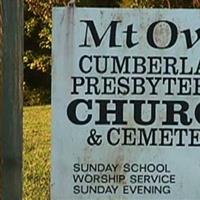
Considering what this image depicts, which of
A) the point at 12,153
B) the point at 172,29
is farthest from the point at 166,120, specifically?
the point at 12,153

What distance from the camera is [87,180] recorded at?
3566mm

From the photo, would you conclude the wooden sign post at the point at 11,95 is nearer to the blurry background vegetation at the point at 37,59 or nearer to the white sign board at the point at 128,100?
the white sign board at the point at 128,100

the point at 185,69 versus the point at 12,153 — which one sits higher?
the point at 185,69

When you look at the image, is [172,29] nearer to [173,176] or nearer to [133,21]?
[133,21]

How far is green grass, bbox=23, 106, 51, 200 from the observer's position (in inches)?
256

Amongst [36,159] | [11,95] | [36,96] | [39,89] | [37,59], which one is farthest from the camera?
[39,89]

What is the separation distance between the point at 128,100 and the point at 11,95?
0.50 m

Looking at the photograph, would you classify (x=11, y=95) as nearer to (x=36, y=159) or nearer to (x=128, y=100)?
(x=128, y=100)

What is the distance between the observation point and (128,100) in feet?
11.6

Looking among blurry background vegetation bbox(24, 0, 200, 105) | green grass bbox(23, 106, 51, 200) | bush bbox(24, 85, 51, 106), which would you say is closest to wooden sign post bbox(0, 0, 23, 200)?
green grass bbox(23, 106, 51, 200)

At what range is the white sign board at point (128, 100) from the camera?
3.53 m

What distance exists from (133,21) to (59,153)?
2.16 ft

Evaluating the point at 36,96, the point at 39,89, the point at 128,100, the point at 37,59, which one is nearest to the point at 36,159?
the point at 128,100

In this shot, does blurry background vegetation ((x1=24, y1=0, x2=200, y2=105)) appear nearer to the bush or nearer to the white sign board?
the bush
